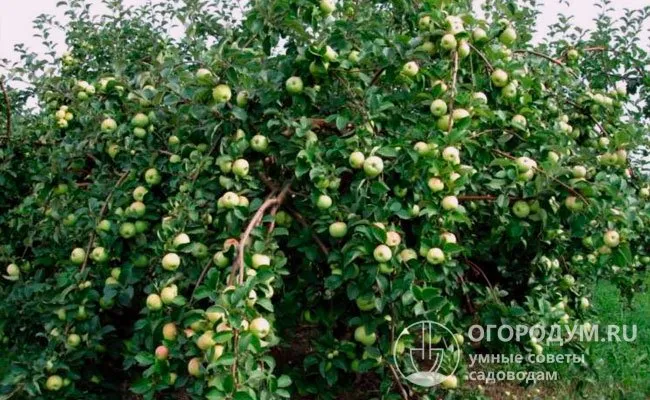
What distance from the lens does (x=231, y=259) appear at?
202 centimetres

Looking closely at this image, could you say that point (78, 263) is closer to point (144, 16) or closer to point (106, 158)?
point (106, 158)

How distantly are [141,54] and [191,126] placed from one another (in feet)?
6.26

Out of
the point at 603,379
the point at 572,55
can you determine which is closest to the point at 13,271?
the point at 572,55

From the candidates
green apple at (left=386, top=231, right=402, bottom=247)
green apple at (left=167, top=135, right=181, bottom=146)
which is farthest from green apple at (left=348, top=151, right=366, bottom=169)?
green apple at (left=167, top=135, right=181, bottom=146)

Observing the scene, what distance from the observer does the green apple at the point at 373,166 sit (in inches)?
80.8

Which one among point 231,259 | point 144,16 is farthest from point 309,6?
point 144,16

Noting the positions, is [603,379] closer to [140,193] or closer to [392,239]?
[392,239]

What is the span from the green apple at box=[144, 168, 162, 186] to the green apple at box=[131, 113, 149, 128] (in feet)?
0.67

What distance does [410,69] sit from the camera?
2205 millimetres

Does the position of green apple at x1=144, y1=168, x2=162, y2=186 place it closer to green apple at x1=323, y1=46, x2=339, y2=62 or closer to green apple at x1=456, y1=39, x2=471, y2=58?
green apple at x1=323, y1=46, x2=339, y2=62

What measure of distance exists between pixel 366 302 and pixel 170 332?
597 millimetres

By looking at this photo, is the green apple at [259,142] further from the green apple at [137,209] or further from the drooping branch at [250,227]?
the green apple at [137,209]

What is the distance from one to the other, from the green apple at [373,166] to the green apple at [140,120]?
913 mm

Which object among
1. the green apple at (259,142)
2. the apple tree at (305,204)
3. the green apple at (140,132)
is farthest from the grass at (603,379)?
the green apple at (140,132)
